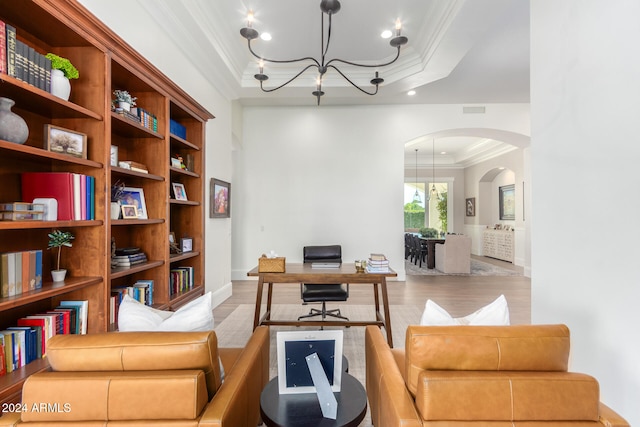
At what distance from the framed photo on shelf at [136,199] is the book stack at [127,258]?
32cm

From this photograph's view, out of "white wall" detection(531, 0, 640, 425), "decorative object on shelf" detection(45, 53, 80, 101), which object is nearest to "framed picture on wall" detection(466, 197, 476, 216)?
"white wall" detection(531, 0, 640, 425)

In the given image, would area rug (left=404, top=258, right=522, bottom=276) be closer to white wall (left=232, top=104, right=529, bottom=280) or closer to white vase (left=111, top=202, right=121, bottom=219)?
white wall (left=232, top=104, right=529, bottom=280)

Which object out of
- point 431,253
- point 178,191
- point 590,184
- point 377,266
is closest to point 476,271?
point 431,253

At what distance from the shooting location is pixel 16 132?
167cm

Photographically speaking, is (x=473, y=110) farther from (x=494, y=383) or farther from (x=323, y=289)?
(x=494, y=383)

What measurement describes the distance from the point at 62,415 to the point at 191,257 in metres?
3.03

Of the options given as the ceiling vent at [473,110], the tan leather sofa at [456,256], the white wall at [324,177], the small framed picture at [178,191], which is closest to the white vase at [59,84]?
the small framed picture at [178,191]

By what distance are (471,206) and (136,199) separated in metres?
10.3

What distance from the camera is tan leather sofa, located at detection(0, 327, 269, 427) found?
976 millimetres

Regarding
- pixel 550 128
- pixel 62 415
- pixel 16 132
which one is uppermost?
pixel 550 128

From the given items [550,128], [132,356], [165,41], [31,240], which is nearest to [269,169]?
[165,41]

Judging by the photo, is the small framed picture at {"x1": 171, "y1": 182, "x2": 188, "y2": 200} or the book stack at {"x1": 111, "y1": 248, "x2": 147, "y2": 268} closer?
the book stack at {"x1": 111, "y1": 248, "x2": 147, "y2": 268}

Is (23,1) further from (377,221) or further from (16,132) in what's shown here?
(377,221)

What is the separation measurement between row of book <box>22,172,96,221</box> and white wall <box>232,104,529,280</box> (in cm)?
401
